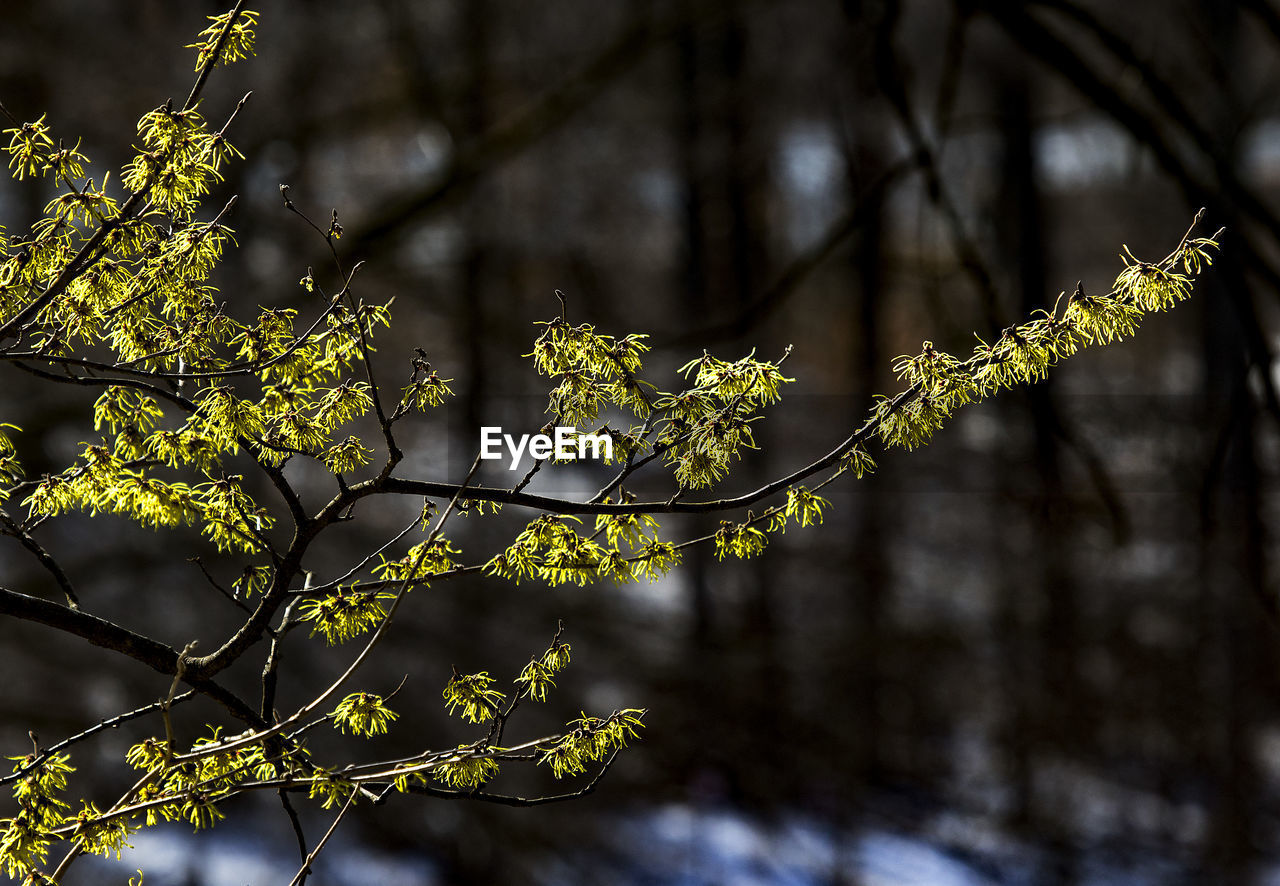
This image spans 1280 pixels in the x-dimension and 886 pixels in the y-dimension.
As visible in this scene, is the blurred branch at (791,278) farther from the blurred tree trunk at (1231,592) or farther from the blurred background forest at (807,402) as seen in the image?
the blurred tree trunk at (1231,592)

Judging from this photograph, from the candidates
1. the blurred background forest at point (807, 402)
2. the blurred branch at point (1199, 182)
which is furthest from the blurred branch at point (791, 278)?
the blurred branch at point (1199, 182)

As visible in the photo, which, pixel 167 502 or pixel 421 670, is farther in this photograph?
pixel 421 670

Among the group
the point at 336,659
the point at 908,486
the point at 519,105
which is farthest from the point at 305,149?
the point at 908,486

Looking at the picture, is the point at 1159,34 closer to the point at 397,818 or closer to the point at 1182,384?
the point at 1182,384

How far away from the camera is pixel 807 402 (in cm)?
Answer: 256

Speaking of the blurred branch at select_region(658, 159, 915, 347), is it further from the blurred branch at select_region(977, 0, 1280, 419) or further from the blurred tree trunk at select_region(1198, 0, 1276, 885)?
the blurred tree trunk at select_region(1198, 0, 1276, 885)

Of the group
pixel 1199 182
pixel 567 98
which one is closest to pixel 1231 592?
pixel 1199 182

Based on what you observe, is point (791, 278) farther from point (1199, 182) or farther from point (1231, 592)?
point (1231, 592)

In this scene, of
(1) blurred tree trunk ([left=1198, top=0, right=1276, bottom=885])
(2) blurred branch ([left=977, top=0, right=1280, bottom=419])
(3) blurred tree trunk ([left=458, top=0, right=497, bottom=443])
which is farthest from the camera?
(3) blurred tree trunk ([left=458, top=0, right=497, bottom=443])

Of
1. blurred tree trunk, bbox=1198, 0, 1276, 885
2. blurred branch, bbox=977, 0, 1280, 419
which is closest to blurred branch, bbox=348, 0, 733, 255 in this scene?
blurred branch, bbox=977, 0, 1280, 419

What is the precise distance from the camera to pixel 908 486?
2.53 m

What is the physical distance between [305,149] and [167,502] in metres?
2.07

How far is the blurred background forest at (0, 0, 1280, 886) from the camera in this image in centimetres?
237

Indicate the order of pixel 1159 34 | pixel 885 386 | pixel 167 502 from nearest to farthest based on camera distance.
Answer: pixel 167 502 < pixel 1159 34 < pixel 885 386
